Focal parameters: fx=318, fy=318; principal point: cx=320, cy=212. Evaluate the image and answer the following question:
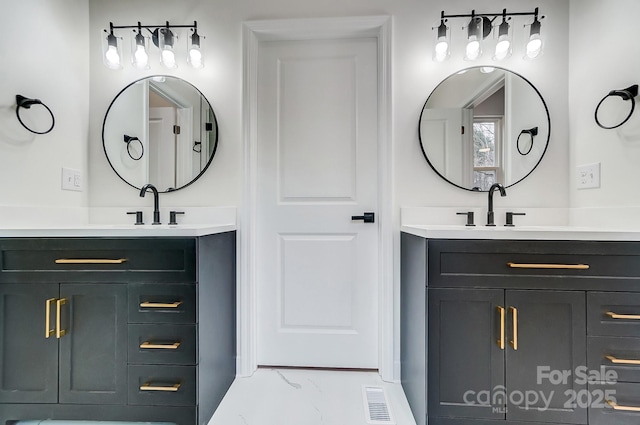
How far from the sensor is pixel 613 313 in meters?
1.20

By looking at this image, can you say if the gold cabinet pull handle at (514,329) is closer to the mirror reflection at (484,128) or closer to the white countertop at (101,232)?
the mirror reflection at (484,128)

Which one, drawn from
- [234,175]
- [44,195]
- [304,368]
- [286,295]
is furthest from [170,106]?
[304,368]

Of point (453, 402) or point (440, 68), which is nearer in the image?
point (453, 402)

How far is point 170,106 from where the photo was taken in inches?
74.3

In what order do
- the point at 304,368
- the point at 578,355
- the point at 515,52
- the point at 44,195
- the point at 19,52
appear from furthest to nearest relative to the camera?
the point at 304,368 → the point at 515,52 → the point at 44,195 → the point at 19,52 → the point at 578,355

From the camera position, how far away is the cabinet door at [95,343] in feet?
4.29

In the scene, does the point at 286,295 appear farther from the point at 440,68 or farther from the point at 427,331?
the point at 440,68

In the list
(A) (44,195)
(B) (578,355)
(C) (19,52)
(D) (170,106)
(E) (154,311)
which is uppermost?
(C) (19,52)

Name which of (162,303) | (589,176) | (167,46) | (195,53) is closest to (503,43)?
(589,176)

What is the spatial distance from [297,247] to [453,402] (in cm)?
109

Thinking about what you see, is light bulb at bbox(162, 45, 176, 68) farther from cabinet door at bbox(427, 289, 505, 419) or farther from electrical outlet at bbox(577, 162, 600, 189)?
electrical outlet at bbox(577, 162, 600, 189)

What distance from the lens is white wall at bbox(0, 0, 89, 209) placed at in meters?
1.48

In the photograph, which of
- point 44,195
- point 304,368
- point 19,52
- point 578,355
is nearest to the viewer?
point 578,355

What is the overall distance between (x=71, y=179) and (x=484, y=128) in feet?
7.70
